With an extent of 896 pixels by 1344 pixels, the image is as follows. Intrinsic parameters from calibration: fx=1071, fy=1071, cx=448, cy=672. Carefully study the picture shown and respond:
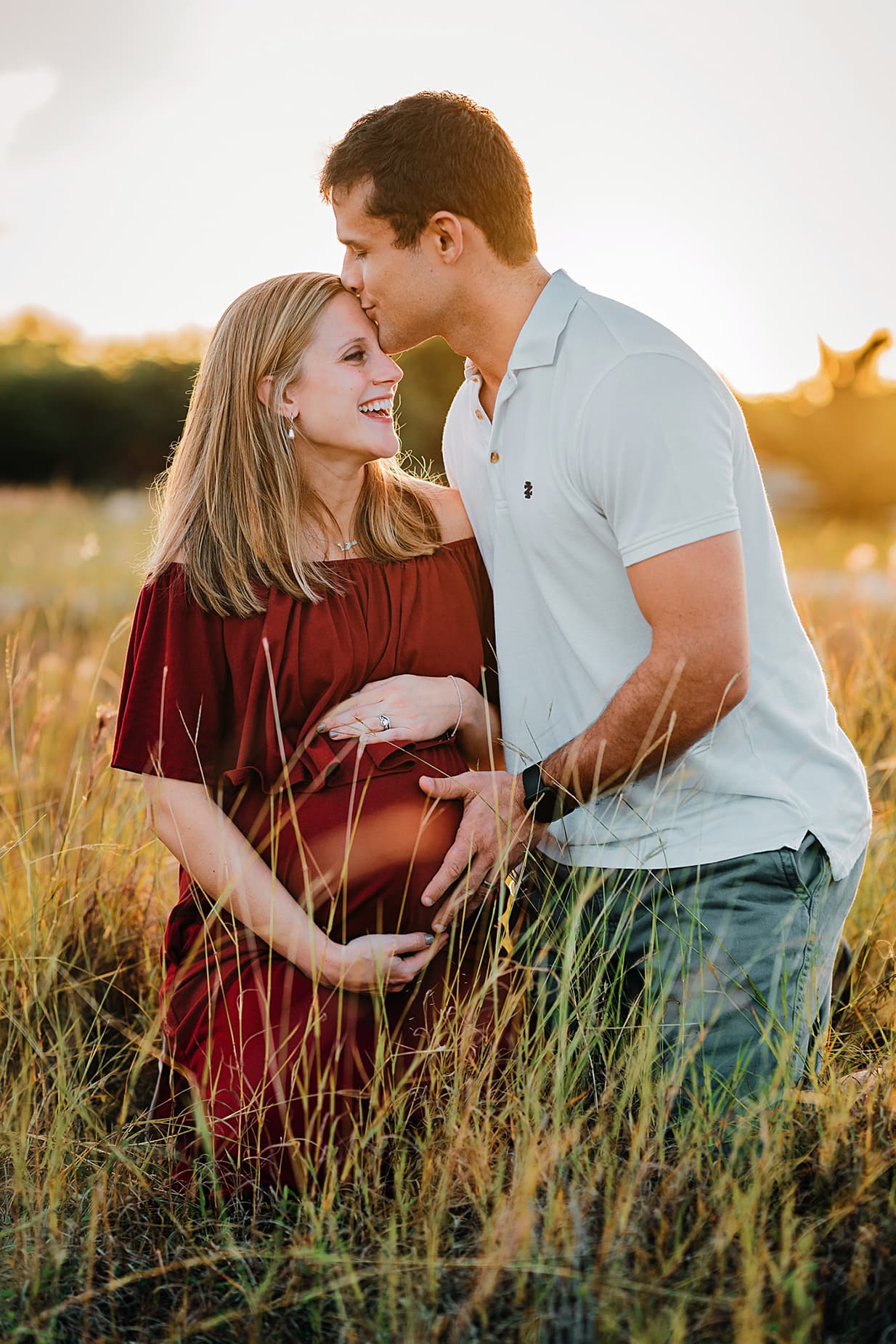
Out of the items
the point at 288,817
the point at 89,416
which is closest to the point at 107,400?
the point at 89,416

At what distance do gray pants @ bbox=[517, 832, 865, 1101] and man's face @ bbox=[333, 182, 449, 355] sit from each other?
147 cm

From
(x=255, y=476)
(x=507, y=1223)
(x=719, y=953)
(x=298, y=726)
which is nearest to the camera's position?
(x=507, y=1223)

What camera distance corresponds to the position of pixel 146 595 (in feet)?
8.68

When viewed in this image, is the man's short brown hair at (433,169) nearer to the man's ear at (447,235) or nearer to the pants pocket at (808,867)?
the man's ear at (447,235)

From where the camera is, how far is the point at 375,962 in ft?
7.68

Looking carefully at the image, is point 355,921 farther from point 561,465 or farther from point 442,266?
point 442,266

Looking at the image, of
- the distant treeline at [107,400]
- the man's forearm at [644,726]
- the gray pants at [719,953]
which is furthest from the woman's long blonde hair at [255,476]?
the distant treeline at [107,400]

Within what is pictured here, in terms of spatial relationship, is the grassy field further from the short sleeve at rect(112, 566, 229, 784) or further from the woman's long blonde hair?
the woman's long blonde hair

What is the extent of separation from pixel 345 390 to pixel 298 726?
89 cm

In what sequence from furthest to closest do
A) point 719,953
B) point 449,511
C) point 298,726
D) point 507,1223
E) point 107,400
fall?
point 107,400 → point 449,511 → point 298,726 → point 719,953 → point 507,1223

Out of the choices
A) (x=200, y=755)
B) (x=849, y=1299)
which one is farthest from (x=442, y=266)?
(x=849, y=1299)

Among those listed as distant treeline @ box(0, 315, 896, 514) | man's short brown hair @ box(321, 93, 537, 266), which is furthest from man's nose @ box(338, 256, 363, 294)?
distant treeline @ box(0, 315, 896, 514)

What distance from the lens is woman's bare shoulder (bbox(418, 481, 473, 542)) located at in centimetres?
307

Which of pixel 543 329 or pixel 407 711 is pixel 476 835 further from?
pixel 543 329
